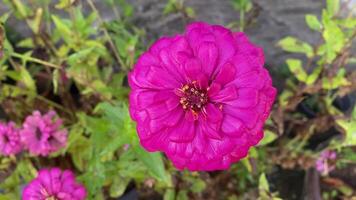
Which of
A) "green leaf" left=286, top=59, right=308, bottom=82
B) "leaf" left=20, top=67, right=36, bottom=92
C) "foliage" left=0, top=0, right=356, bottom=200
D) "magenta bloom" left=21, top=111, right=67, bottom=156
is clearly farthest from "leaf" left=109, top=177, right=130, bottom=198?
"green leaf" left=286, top=59, right=308, bottom=82

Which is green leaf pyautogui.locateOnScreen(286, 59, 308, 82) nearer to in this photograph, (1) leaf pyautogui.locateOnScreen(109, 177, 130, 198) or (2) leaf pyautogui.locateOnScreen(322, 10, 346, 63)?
(2) leaf pyautogui.locateOnScreen(322, 10, 346, 63)

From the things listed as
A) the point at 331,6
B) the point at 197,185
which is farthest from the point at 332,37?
the point at 197,185

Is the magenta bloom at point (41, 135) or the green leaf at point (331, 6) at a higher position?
the green leaf at point (331, 6)

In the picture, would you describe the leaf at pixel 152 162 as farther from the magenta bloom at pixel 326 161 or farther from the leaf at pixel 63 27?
the magenta bloom at pixel 326 161

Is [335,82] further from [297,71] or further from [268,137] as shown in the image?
[268,137]

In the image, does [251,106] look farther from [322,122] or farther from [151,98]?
[322,122]

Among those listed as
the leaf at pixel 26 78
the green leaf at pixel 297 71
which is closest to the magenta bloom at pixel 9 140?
the leaf at pixel 26 78

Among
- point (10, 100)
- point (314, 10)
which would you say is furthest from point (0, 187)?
point (314, 10)
